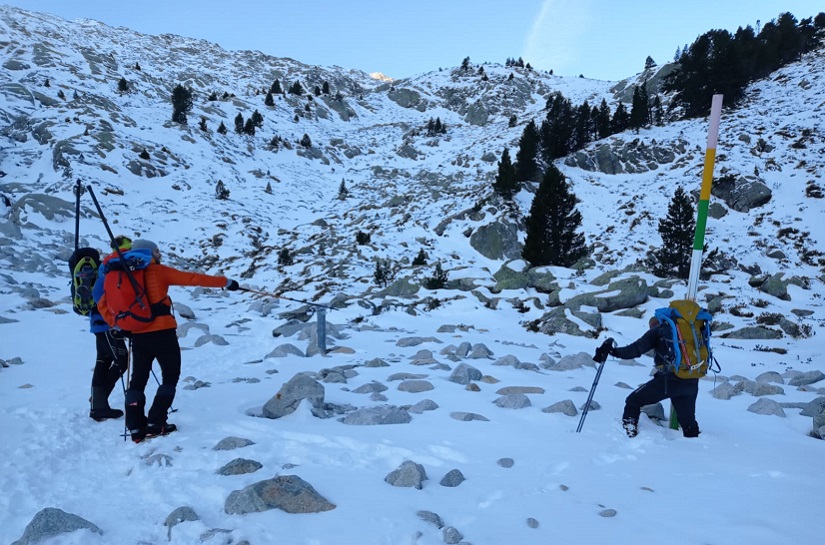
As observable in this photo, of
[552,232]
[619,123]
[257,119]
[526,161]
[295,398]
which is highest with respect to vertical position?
[257,119]

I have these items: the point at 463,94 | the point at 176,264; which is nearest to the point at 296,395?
the point at 176,264

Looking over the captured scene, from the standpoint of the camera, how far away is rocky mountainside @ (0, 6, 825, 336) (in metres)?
14.8

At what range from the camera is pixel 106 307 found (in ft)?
13.3

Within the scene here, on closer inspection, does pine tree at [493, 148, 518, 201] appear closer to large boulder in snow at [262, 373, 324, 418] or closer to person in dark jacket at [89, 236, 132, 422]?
large boulder in snow at [262, 373, 324, 418]

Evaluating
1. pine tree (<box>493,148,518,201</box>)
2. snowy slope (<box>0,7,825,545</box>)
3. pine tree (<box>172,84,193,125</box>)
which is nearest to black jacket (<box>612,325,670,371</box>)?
snowy slope (<box>0,7,825,545</box>)

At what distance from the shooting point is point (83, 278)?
4766 millimetres

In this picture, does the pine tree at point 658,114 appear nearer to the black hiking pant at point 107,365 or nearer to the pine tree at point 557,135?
the pine tree at point 557,135

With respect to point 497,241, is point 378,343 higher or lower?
lower

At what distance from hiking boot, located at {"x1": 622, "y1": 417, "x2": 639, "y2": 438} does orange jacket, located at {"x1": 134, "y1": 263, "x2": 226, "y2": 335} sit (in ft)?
14.1

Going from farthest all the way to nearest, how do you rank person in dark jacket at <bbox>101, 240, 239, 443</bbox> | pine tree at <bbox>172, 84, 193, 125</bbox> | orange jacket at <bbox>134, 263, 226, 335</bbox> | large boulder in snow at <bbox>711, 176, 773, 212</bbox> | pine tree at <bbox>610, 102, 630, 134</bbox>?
pine tree at <bbox>172, 84, 193, 125</bbox> → pine tree at <bbox>610, 102, 630, 134</bbox> → large boulder in snow at <bbox>711, 176, 773, 212</bbox> → orange jacket at <bbox>134, 263, 226, 335</bbox> → person in dark jacket at <bbox>101, 240, 239, 443</bbox>

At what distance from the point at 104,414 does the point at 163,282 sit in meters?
1.57

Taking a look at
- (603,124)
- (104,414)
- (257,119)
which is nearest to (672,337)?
(104,414)

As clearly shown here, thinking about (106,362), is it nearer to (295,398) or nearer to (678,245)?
(295,398)

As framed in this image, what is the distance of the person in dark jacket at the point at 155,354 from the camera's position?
4.02m
